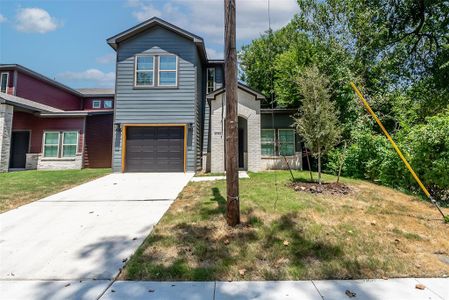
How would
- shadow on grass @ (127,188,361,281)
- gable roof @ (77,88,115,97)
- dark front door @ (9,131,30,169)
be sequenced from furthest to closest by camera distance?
1. gable roof @ (77,88,115,97)
2. dark front door @ (9,131,30,169)
3. shadow on grass @ (127,188,361,281)

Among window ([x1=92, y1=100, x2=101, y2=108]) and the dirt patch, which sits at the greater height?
window ([x1=92, y1=100, x2=101, y2=108])

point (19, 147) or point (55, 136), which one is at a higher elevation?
point (55, 136)

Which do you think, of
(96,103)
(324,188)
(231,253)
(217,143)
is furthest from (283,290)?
(96,103)

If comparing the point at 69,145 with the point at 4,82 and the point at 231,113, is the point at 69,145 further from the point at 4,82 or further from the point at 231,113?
the point at 231,113

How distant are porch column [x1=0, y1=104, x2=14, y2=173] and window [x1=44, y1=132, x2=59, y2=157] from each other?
1882 mm

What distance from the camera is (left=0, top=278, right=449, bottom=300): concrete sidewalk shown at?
9.05 ft

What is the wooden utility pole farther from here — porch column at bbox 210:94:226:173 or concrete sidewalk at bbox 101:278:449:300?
porch column at bbox 210:94:226:173

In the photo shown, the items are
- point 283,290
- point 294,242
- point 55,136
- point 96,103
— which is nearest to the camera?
point 283,290

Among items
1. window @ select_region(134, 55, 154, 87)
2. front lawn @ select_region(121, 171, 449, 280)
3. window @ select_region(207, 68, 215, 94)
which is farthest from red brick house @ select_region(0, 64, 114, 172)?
front lawn @ select_region(121, 171, 449, 280)

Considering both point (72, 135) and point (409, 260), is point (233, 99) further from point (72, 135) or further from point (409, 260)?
point (72, 135)

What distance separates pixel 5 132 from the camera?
1372cm

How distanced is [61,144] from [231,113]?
50.1ft

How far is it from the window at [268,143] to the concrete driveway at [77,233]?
27.4ft

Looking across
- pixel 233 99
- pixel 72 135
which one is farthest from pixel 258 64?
pixel 233 99
